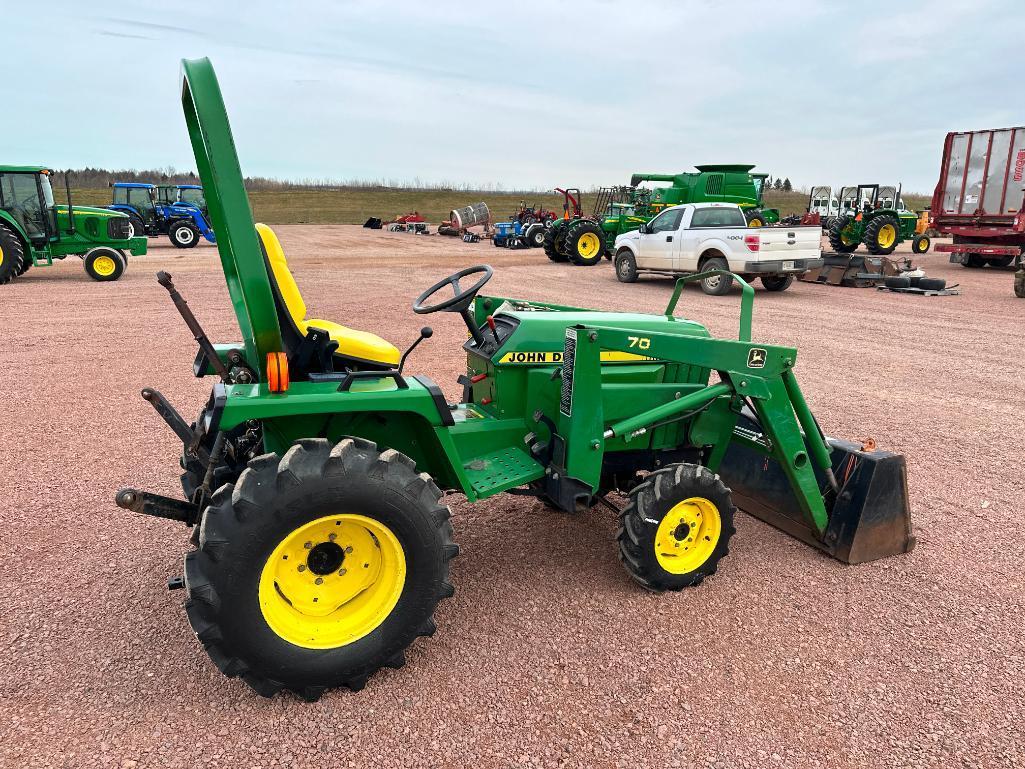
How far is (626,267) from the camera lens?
571 inches

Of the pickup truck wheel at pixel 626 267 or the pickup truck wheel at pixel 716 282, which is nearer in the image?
the pickup truck wheel at pixel 716 282

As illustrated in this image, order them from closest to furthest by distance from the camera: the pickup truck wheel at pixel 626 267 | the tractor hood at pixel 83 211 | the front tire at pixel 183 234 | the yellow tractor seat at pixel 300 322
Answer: the yellow tractor seat at pixel 300 322
the tractor hood at pixel 83 211
the pickup truck wheel at pixel 626 267
the front tire at pixel 183 234

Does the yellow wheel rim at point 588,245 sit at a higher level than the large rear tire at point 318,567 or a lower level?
higher

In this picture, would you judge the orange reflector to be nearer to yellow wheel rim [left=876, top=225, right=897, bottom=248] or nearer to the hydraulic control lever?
the hydraulic control lever

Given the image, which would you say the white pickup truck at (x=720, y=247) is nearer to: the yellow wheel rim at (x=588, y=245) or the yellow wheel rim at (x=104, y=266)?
the yellow wheel rim at (x=588, y=245)

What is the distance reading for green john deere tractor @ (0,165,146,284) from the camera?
1255 cm

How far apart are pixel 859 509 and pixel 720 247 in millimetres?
9951

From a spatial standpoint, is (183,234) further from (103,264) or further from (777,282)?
(777,282)

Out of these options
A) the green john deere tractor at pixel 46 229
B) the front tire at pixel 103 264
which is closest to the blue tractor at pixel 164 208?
the green john deere tractor at pixel 46 229

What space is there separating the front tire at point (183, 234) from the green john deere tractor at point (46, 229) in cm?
Answer: 866

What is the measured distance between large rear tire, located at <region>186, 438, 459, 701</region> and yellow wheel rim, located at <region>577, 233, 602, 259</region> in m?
16.7

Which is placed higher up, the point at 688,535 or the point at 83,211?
the point at 83,211

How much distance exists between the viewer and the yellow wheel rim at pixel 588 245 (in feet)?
60.3

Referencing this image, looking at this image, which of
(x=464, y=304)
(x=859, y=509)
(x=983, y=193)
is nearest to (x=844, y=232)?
(x=983, y=193)
